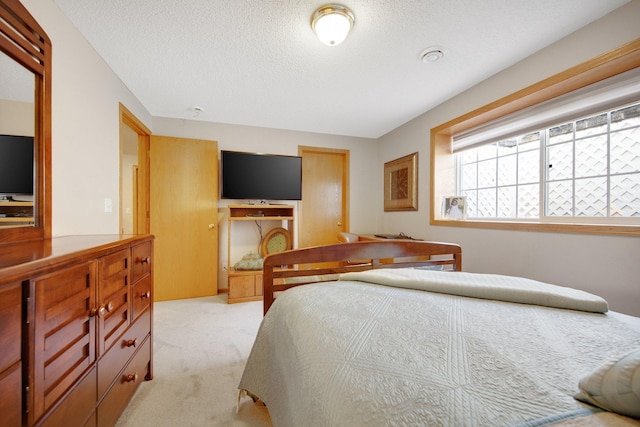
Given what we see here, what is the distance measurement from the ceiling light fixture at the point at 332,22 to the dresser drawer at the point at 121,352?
2.12m

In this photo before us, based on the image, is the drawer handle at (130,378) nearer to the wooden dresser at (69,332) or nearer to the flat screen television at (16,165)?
the wooden dresser at (69,332)

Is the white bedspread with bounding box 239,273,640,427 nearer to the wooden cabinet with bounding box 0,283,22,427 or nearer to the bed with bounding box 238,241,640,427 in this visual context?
the bed with bounding box 238,241,640,427

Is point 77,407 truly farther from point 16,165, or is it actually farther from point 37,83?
point 37,83

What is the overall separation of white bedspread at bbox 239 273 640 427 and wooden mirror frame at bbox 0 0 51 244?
137 centimetres

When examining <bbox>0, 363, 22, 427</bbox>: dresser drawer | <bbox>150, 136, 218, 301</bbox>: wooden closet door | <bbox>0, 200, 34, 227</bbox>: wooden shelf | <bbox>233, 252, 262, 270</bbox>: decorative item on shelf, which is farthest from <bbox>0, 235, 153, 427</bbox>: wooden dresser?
<bbox>150, 136, 218, 301</bbox>: wooden closet door

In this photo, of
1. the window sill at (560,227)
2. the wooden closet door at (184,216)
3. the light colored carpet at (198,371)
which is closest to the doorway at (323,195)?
the wooden closet door at (184,216)

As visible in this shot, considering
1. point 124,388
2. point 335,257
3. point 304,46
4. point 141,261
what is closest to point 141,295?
point 141,261

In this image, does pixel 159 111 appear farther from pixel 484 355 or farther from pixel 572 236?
pixel 572 236

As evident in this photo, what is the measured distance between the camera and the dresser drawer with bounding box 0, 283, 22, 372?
1.84ft

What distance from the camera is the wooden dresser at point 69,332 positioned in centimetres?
60

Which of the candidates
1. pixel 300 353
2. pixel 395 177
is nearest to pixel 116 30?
pixel 300 353

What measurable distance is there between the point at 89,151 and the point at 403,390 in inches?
96.5

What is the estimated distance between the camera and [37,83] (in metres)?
1.27

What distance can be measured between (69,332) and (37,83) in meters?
1.36
